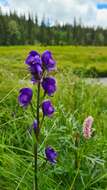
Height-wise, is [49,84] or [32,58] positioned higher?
[32,58]

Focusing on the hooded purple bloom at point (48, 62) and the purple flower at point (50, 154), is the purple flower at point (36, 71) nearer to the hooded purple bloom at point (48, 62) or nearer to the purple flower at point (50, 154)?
the hooded purple bloom at point (48, 62)

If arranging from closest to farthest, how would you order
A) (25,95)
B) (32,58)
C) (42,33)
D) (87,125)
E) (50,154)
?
(32,58) < (25,95) < (87,125) < (50,154) < (42,33)

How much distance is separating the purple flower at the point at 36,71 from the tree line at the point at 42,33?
3685 inches

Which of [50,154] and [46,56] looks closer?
[46,56]

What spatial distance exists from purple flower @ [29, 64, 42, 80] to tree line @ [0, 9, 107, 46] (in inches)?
3685

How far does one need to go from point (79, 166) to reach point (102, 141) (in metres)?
0.42

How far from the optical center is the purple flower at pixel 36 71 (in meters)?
2.60

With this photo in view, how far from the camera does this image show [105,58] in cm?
6338

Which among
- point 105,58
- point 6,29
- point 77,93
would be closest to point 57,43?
point 6,29

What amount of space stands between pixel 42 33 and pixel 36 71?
106m

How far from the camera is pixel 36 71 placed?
2615 millimetres

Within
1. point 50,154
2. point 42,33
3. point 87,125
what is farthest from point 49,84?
point 42,33

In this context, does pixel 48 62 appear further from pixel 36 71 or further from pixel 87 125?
pixel 87 125

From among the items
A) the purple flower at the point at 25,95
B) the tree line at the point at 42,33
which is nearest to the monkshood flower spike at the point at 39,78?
the purple flower at the point at 25,95
